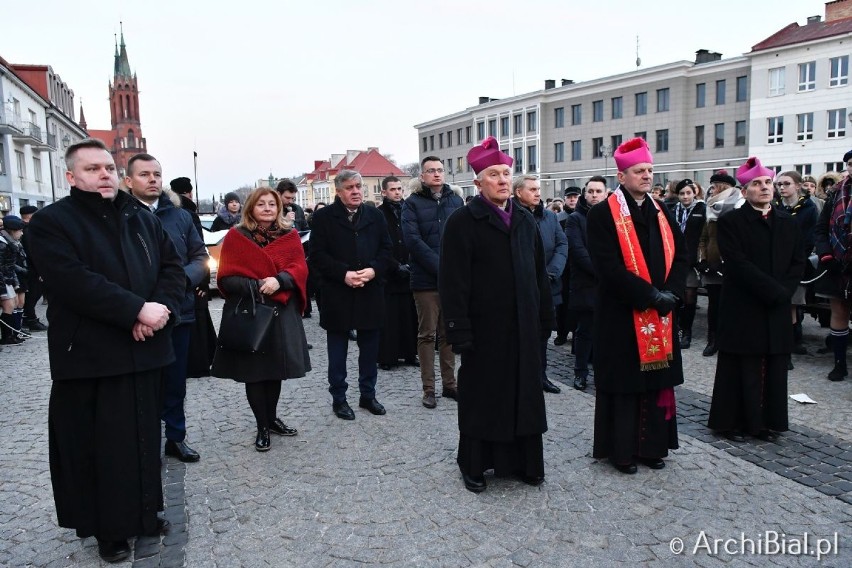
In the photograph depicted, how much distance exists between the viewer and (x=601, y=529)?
12.3 ft

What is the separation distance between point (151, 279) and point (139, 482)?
1.14m

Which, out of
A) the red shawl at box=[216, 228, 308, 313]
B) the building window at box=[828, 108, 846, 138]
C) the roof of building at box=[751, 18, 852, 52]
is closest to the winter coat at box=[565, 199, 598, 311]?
the red shawl at box=[216, 228, 308, 313]

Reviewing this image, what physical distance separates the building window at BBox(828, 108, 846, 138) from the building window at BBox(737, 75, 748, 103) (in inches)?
241

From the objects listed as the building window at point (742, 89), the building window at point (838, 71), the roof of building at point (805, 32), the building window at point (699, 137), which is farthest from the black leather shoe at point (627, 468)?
the building window at point (699, 137)

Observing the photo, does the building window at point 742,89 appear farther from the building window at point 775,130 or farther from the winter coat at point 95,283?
the winter coat at point 95,283

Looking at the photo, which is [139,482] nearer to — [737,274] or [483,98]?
[737,274]

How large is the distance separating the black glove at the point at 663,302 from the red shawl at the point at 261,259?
2.75 meters

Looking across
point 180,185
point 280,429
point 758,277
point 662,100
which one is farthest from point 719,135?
point 280,429

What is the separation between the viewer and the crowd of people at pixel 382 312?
11.5ft

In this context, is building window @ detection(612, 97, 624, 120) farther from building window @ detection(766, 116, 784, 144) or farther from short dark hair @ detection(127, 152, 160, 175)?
short dark hair @ detection(127, 152, 160, 175)

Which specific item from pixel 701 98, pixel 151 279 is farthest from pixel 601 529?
pixel 701 98

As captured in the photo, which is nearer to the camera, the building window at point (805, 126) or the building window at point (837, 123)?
the building window at point (837, 123)

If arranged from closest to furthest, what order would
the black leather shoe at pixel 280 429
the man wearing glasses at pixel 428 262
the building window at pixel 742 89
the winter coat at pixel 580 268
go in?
the black leather shoe at pixel 280 429 → the man wearing glasses at pixel 428 262 → the winter coat at pixel 580 268 → the building window at pixel 742 89

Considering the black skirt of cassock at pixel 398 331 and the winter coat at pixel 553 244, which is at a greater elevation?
the winter coat at pixel 553 244
